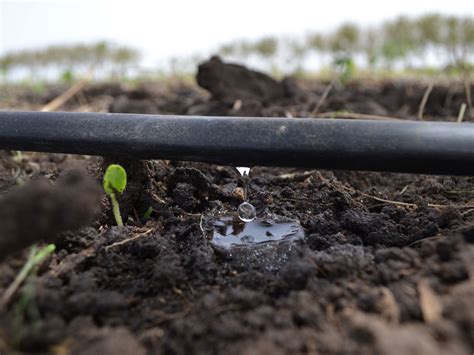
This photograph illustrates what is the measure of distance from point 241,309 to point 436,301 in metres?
0.33

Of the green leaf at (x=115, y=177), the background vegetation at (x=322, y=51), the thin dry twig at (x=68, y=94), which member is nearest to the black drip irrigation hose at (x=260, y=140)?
the green leaf at (x=115, y=177)

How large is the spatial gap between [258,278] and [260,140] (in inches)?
12.3

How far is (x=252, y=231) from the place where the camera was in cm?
112

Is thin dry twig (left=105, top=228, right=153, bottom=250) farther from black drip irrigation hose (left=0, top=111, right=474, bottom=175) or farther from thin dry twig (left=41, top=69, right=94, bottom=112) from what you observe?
thin dry twig (left=41, top=69, right=94, bottom=112)

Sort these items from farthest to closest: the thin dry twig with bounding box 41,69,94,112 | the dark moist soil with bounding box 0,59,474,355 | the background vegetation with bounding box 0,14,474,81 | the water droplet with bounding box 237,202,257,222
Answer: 1. the background vegetation with bounding box 0,14,474,81
2. the thin dry twig with bounding box 41,69,94,112
3. the water droplet with bounding box 237,202,257,222
4. the dark moist soil with bounding box 0,59,474,355

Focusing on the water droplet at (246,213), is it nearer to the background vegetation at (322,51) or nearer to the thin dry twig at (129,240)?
the thin dry twig at (129,240)

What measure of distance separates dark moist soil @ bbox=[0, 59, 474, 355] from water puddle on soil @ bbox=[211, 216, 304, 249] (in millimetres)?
39

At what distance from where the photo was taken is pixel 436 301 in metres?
0.70

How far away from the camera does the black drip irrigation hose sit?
95cm

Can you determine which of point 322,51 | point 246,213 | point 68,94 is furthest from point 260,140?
point 322,51

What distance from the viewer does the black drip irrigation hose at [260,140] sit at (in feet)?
3.12

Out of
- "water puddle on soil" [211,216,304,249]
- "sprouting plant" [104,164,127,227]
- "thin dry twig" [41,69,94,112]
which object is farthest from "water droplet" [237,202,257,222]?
"thin dry twig" [41,69,94,112]

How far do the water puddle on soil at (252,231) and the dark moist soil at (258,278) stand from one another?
39 mm

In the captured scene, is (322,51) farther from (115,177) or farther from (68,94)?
(115,177)
